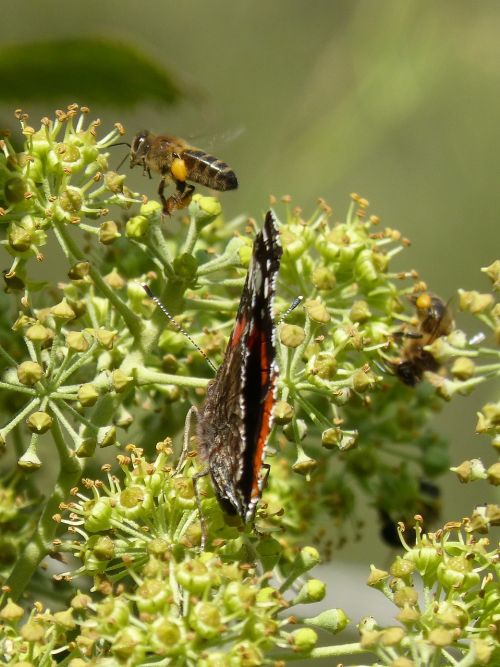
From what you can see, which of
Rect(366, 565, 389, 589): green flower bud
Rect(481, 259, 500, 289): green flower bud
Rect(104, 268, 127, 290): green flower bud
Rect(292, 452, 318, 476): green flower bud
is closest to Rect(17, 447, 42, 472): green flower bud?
Rect(104, 268, 127, 290): green flower bud

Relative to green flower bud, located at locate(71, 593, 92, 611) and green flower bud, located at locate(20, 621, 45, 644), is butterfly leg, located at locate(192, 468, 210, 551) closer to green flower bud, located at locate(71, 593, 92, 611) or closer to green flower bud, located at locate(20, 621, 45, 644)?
green flower bud, located at locate(71, 593, 92, 611)

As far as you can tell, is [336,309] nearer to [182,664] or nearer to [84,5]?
[182,664]

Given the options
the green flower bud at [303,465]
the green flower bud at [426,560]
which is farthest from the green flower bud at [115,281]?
the green flower bud at [426,560]

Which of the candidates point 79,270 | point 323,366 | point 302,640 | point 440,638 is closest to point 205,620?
point 302,640

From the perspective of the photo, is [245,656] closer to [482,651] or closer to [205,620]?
[205,620]

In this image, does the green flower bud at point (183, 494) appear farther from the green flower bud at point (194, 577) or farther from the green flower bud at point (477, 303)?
A: the green flower bud at point (477, 303)
